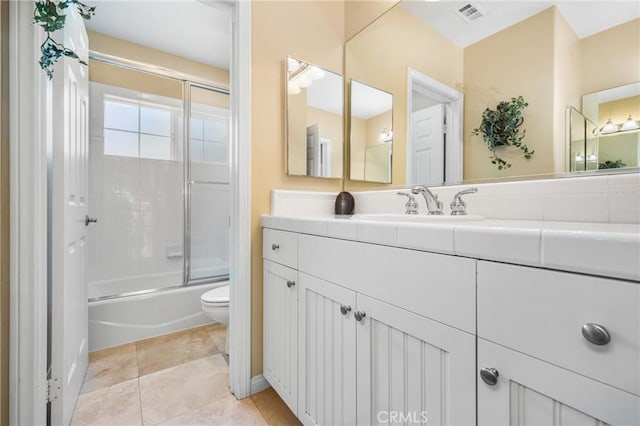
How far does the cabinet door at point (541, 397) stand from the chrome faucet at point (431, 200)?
0.76 meters

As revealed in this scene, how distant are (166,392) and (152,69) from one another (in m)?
2.54

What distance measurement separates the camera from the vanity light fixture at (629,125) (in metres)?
0.82

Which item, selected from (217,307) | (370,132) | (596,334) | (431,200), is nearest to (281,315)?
(217,307)

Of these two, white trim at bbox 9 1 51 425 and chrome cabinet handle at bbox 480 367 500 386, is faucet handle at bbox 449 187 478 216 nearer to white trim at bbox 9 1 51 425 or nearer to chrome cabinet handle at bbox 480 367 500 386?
chrome cabinet handle at bbox 480 367 500 386

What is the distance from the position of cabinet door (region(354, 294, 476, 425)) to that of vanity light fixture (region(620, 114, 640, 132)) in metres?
0.83

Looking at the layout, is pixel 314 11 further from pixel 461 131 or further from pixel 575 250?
pixel 575 250

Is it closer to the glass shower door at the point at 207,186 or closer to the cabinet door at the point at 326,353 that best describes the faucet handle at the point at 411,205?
the cabinet door at the point at 326,353

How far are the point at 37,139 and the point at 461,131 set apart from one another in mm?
1637

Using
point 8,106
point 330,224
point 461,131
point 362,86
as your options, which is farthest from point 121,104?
point 461,131

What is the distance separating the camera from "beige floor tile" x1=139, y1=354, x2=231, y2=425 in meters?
1.32

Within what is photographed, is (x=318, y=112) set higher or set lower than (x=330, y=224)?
higher

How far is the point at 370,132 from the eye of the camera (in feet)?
5.60

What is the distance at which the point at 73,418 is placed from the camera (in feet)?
4.13

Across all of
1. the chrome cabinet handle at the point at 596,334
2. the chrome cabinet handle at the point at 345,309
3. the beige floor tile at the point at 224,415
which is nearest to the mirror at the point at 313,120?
the chrome cabinet handle at the point at 345,309
